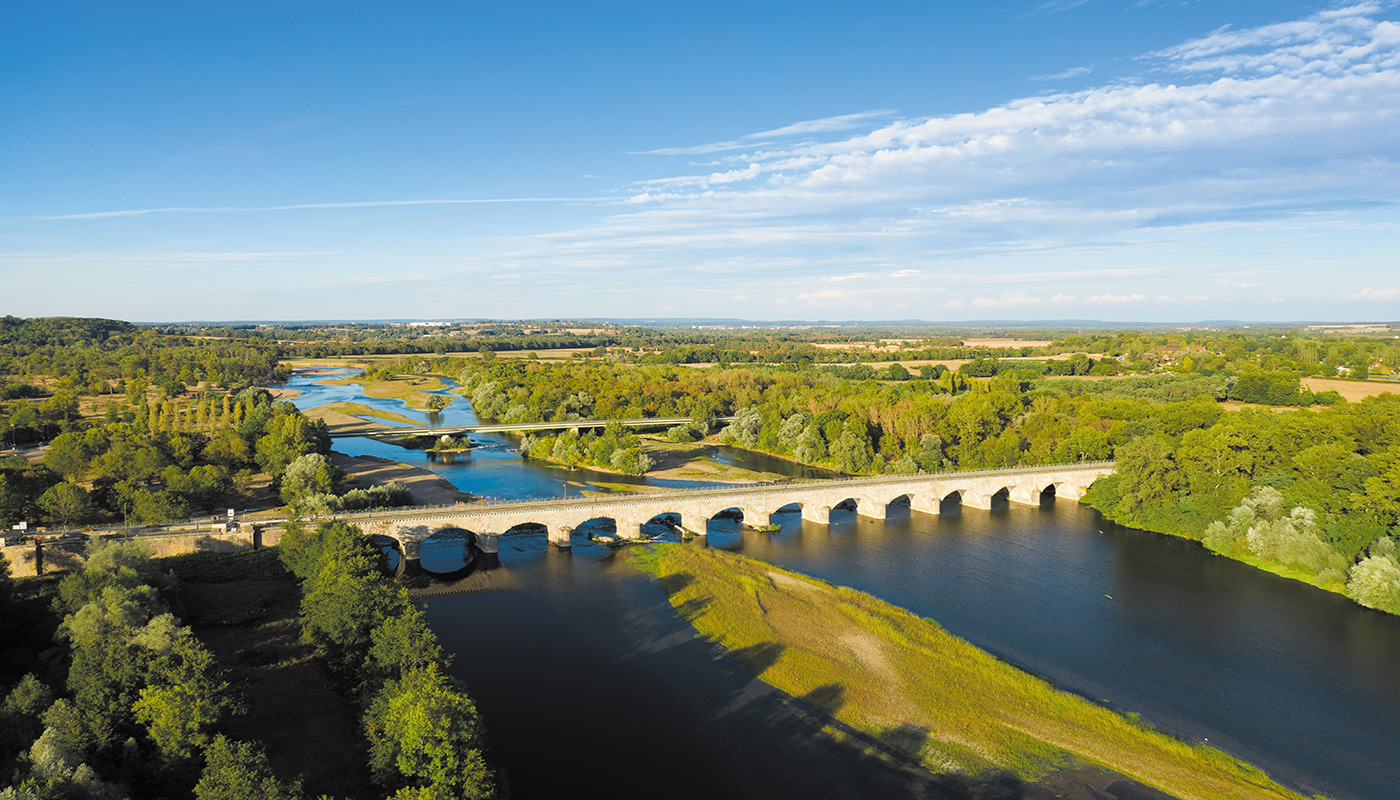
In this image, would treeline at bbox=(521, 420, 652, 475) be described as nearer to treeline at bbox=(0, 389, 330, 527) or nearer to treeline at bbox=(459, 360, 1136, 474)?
treeline at bbox=(459, 360, 1136, 474)

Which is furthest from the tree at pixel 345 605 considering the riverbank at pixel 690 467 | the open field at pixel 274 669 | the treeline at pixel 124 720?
the riverbank at pixel 690 467

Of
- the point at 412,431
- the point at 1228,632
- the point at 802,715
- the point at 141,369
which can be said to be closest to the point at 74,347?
the point at 141,369

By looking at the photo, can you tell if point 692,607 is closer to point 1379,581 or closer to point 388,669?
point 388,669

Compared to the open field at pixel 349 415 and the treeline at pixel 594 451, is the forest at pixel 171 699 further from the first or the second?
the open field at pixel 349 415

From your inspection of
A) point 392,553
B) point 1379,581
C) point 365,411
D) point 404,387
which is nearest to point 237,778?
point 392,553

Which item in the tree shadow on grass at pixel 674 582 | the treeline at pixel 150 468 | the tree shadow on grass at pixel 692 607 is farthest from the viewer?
the treeline at pixel 150 468

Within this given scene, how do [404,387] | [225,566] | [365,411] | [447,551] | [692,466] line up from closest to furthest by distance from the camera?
[225,566] < [447,551] < [692,466] < [365,411] < [404,387]
